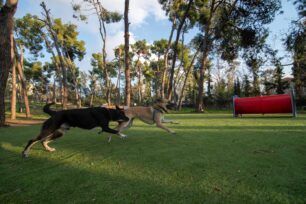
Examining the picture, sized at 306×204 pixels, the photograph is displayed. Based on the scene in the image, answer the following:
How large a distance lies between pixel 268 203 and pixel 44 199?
84.1 inches

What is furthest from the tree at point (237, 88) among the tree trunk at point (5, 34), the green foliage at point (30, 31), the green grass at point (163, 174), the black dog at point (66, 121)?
the green grass at point (163, 174)

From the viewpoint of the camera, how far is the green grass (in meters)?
2.41

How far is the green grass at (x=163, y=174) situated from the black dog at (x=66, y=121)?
0.32 meters

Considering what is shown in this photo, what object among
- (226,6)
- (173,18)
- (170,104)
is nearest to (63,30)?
(173,18)

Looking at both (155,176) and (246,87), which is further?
(246,87)

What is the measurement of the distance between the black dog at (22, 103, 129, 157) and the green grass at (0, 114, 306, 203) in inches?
12.6

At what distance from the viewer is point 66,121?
15.9ft

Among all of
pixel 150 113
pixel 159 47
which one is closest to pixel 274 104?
pixel 150 113

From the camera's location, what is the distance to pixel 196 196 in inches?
93.5

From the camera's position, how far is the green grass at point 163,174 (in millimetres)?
2414

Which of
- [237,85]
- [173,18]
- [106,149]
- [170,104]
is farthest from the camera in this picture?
[237,85]

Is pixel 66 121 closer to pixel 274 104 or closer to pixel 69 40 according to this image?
pixel 274 104

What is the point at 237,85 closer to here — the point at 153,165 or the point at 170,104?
the point at 170,104

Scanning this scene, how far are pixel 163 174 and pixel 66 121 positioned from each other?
261 cm
